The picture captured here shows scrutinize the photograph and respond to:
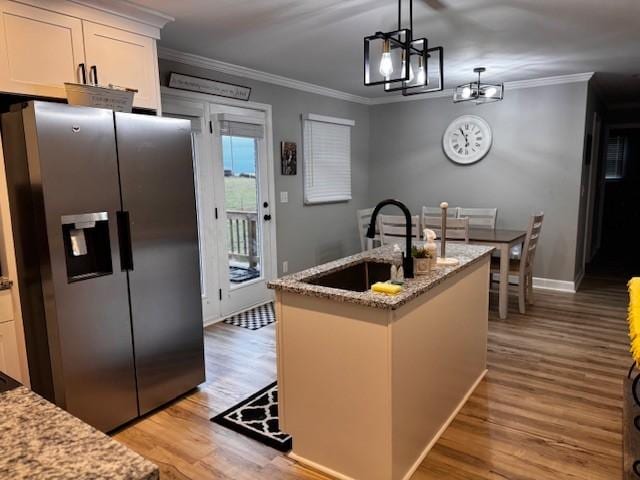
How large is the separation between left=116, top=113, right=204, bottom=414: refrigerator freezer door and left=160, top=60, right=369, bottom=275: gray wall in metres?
1.52

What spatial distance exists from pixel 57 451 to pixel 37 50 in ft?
7.11

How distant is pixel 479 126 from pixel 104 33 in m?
4.21

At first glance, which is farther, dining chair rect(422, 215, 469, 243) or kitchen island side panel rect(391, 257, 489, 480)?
dining chair rect(422, 215, 469, 243)

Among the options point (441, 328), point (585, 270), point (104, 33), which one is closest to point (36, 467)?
point (441, 328)

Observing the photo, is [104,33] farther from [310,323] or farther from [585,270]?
[585,270]

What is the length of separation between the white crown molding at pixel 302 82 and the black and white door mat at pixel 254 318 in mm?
2329

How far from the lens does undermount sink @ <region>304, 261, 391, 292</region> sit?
2.40 meters

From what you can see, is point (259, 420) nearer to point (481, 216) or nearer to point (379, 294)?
point (379, 294)

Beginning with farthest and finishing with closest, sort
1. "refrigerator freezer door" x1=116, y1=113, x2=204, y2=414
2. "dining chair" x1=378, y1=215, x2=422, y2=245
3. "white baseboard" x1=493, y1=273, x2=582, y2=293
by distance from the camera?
"white baseboard" x1=493, y1=273, x2=582, y2=293
"dining chair" x1=378, y1=215, x2=422, y2=245
"refrigerator freezer door" x1=116, y1=113, x2=204, y2=414

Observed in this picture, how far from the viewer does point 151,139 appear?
7.95 feet

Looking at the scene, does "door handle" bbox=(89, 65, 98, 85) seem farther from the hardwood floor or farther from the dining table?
the dining table

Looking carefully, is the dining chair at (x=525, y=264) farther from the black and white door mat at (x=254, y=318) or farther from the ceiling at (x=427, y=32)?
the black and white door mat at (x=254, y=318)

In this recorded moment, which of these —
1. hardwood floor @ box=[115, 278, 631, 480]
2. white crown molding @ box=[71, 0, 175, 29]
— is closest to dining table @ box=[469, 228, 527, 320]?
hardwood floor @ box=[115, 278, 631, 480]

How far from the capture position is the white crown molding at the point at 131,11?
2.41 meters
